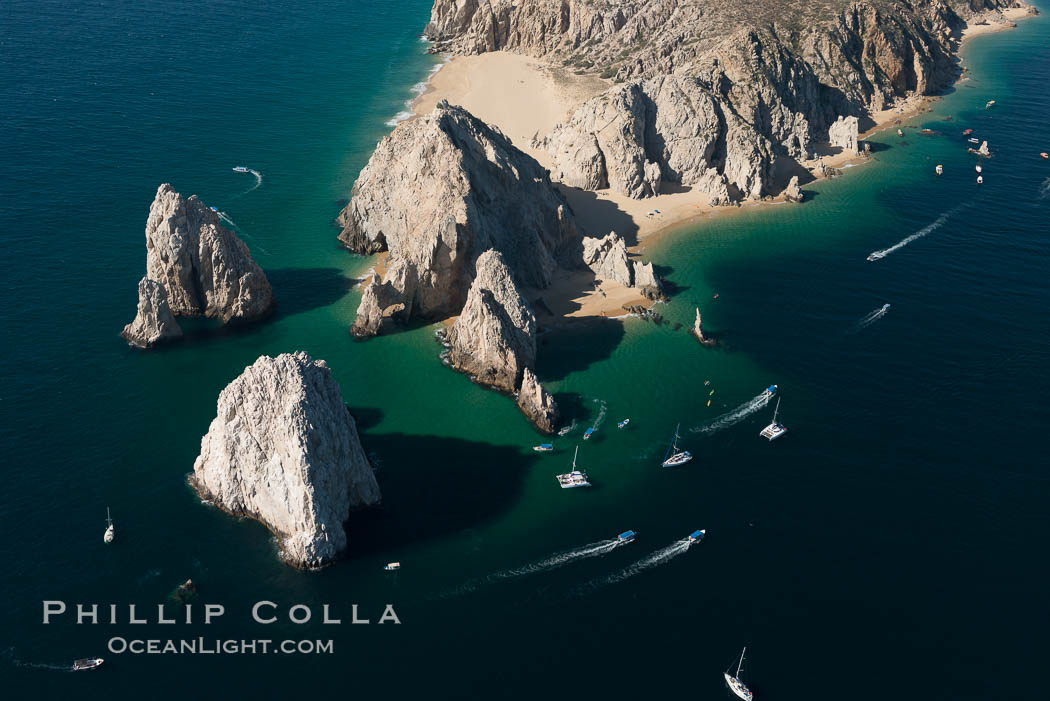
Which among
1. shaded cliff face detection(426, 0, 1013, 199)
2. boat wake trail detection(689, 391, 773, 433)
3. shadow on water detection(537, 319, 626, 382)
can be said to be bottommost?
boat wake trail detection(689, 391, 773, 433)

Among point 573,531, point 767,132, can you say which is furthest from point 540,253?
→ point 767,132

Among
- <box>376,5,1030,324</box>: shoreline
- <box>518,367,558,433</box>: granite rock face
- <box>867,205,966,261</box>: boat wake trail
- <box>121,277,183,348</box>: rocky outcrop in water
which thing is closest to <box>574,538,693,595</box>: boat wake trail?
<box>518,367,558,433</box>: granite rock face

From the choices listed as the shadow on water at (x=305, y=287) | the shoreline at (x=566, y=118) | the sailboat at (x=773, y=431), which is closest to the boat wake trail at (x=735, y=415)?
the sailboat at (x=773, y=431)

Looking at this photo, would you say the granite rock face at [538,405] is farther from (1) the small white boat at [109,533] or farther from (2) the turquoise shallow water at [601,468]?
(1) the small white boat at [109,533]

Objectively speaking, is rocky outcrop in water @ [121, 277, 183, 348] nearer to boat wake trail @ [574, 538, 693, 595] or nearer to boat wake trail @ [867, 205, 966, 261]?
boat wake trail @ [574, 538, 693, 595]

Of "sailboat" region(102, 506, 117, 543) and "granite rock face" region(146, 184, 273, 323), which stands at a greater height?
"granite rock face" region(146, 184, 273, 323)

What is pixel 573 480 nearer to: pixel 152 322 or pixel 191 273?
pixel 152 322
